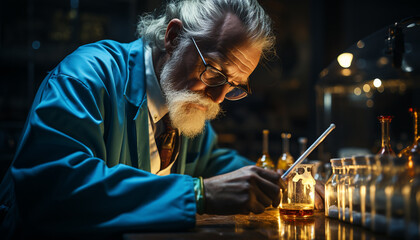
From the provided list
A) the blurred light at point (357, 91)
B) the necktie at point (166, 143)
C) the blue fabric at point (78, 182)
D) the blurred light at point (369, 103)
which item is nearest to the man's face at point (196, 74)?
the necktie at point (166, 143)

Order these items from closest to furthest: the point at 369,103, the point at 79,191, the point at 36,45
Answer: the point at 79,191 < the point at 369,103 < the point at 36,45

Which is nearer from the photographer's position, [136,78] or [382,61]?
[136,78]

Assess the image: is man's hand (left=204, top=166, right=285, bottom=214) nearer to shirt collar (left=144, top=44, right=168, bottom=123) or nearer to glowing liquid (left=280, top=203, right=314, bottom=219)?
glowing liquid (left=280, top=203, right=314, bottom=219)

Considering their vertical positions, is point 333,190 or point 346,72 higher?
point 346,72

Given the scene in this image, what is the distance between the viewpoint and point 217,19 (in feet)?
5.41

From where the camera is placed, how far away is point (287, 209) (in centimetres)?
131

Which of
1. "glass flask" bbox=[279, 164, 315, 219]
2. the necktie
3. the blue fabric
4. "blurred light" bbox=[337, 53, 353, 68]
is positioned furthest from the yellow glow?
the blue fabric

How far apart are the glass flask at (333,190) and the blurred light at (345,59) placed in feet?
2.99

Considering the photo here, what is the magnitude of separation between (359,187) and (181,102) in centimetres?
85

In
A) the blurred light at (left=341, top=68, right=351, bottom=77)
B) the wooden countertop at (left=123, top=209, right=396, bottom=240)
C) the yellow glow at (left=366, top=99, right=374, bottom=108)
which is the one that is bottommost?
the wooden countertop at (left=123, top=209, right=396, bottom=240)

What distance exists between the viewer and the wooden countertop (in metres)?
0.99

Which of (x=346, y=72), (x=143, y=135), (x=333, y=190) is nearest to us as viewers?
(x=333, y=190)

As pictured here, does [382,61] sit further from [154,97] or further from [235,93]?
[154,97]

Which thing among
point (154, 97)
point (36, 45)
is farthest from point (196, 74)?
point (36, 45)
